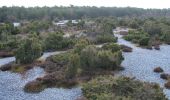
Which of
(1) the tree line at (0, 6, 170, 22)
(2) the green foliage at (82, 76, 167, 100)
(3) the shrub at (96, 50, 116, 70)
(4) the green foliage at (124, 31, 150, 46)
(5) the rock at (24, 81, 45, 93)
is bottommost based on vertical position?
(1) the tree line at (0, 6, 170, 22)

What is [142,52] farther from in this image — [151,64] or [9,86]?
[9,86]

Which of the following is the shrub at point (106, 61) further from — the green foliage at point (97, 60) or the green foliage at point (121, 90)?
the green foliage at point (121, 90)

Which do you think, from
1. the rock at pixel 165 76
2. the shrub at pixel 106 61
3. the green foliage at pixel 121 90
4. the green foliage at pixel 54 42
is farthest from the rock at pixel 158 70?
the green foliage at pixel 54 42

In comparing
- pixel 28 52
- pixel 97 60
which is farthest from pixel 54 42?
pixel 97 60

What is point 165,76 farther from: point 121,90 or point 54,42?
point 54,42

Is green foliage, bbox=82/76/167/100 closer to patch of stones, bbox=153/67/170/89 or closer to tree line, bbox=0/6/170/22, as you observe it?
patch of stones, bbox=153/67/170/89

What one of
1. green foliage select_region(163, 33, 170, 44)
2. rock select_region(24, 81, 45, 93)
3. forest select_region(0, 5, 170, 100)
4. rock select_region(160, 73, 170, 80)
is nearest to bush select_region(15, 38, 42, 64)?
forest select_region(0, 5, 170, 100)
